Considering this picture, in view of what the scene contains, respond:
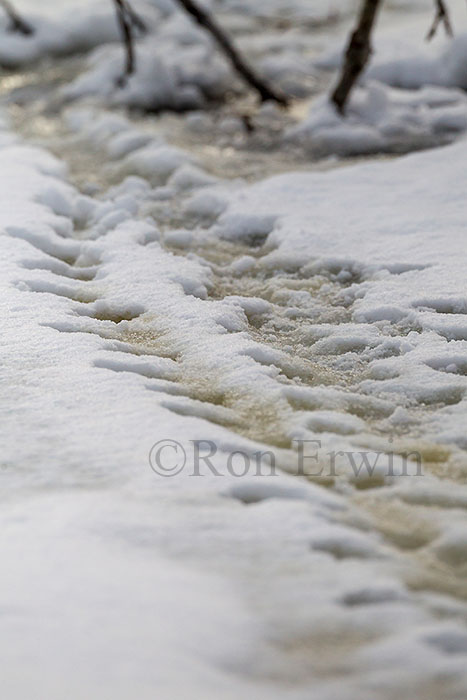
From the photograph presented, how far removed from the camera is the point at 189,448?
1.86 metres

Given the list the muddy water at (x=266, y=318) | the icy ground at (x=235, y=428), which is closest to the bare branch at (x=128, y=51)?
the muddy water at (x=266, y=318)

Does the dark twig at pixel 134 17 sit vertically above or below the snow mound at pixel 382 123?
above

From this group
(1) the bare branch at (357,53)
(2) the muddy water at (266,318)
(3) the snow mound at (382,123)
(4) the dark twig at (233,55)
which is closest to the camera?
(2) the muddy water at (266,318)

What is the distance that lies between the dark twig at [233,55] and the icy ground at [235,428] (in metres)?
1.49

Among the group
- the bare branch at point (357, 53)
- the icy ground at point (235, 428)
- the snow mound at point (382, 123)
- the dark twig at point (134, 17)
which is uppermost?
the dark twig at point (134, 17)

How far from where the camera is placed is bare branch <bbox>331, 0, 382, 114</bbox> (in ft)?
13.7

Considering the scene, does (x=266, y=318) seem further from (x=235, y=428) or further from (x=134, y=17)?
(x=134, y=17)

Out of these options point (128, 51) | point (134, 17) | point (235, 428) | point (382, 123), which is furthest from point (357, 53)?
point (235, 428)

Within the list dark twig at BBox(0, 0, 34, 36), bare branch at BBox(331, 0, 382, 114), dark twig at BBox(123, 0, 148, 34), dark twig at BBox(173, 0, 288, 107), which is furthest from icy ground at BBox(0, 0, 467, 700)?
dark twig at BBox(0, 0, 34, 36)

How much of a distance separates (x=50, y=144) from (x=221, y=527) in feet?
11.4

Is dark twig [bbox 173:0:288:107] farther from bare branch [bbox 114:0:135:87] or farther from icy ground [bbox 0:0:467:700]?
icy ground [bbox 0:0:467:700]

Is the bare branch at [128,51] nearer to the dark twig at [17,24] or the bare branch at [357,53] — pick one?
the bare branch at [357,53]

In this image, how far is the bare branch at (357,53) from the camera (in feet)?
13.7

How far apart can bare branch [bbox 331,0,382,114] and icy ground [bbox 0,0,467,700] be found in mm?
861
